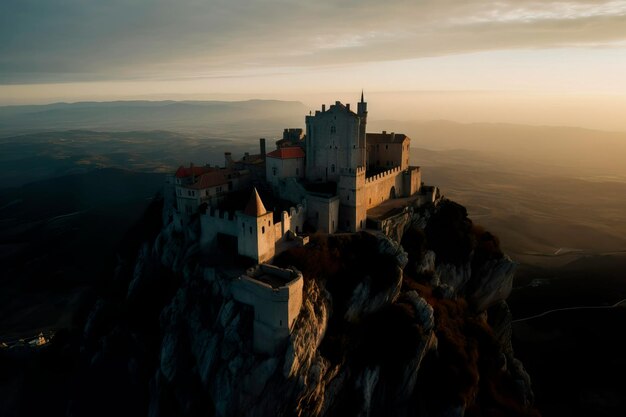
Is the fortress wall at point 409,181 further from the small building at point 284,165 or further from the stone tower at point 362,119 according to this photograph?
the small building at point 284,165

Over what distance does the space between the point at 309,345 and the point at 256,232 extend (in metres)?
10.6

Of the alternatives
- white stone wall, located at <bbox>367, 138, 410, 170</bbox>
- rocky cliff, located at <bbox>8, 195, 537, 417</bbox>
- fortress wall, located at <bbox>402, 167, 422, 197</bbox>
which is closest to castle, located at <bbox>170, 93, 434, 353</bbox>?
fortress wall, located at <bbox>402, 167, 422, 197</bbox>

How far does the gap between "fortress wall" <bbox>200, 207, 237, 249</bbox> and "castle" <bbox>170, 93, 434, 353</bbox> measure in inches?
4.0

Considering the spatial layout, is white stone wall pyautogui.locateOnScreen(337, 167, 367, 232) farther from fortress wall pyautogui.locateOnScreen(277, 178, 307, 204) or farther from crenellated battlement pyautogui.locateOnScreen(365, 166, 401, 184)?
crenellated battlement pyautogui.locateOnScreen(365, 166, 401, 184)

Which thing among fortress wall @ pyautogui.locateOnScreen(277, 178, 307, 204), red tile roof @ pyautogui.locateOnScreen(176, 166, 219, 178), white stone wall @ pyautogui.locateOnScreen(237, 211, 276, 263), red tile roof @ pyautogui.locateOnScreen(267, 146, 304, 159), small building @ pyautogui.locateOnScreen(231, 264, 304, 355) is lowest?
small building @ pyautogui.locateOnScreen(231, 264, 304, 355)

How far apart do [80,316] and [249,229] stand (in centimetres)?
4631

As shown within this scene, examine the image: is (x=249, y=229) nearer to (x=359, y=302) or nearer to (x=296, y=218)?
(x=296, y=218)

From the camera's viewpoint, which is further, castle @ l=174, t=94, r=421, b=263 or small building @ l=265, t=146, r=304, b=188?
small building @ l=265, t=146, r=304, b=188

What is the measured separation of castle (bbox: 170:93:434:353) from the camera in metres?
33.8


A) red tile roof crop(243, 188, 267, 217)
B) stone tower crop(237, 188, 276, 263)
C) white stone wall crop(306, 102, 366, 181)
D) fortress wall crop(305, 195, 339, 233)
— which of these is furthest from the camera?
white stone wall crop(306, 102, 366, 181)

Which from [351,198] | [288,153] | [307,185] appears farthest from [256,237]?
[288,153]

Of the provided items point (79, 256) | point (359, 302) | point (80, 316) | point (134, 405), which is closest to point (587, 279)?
point (359, 302)

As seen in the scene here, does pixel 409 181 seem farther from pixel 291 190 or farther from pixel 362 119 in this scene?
pixel 291 190

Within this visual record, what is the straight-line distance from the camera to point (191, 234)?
146 ft
